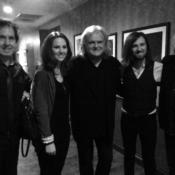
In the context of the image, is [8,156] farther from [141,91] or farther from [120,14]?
[120,14]

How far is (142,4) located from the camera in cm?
234

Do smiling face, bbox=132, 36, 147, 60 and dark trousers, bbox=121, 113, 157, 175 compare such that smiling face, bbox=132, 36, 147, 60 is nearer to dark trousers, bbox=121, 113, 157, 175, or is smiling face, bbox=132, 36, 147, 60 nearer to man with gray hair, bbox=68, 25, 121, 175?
man with gray hair, bbox=68, 25, 121, 175

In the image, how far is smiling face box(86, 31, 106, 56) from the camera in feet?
4.92

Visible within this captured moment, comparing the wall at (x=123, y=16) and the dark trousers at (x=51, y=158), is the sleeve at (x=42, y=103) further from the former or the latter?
the wall at (x=123, y=16)

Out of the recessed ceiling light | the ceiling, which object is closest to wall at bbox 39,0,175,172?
the ceiling

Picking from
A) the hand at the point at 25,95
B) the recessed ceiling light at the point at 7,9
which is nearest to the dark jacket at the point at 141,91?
the hand at the point at 25,95

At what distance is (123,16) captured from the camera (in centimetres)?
268

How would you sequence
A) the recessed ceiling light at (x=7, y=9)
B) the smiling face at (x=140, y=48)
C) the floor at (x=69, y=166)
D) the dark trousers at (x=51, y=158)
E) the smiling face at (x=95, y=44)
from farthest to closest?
the recessed ceiling light at (x=7, y=9) < the floor at (x=69, y=166) < the smiling face at (x=140, y=48) < the smiling face at (x=95, y=44) < the dark trousers at (x=51, y=158)

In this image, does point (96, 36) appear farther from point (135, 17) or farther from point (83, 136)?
point (135, 17)

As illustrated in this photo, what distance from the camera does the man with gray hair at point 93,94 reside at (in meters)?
1.51

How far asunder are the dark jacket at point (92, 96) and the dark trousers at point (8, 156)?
0.48 metres

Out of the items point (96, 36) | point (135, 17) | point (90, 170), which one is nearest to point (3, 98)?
point (96, 36)

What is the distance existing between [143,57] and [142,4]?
40.2 inches

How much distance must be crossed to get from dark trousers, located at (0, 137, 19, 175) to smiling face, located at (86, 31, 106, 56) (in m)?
0.83
